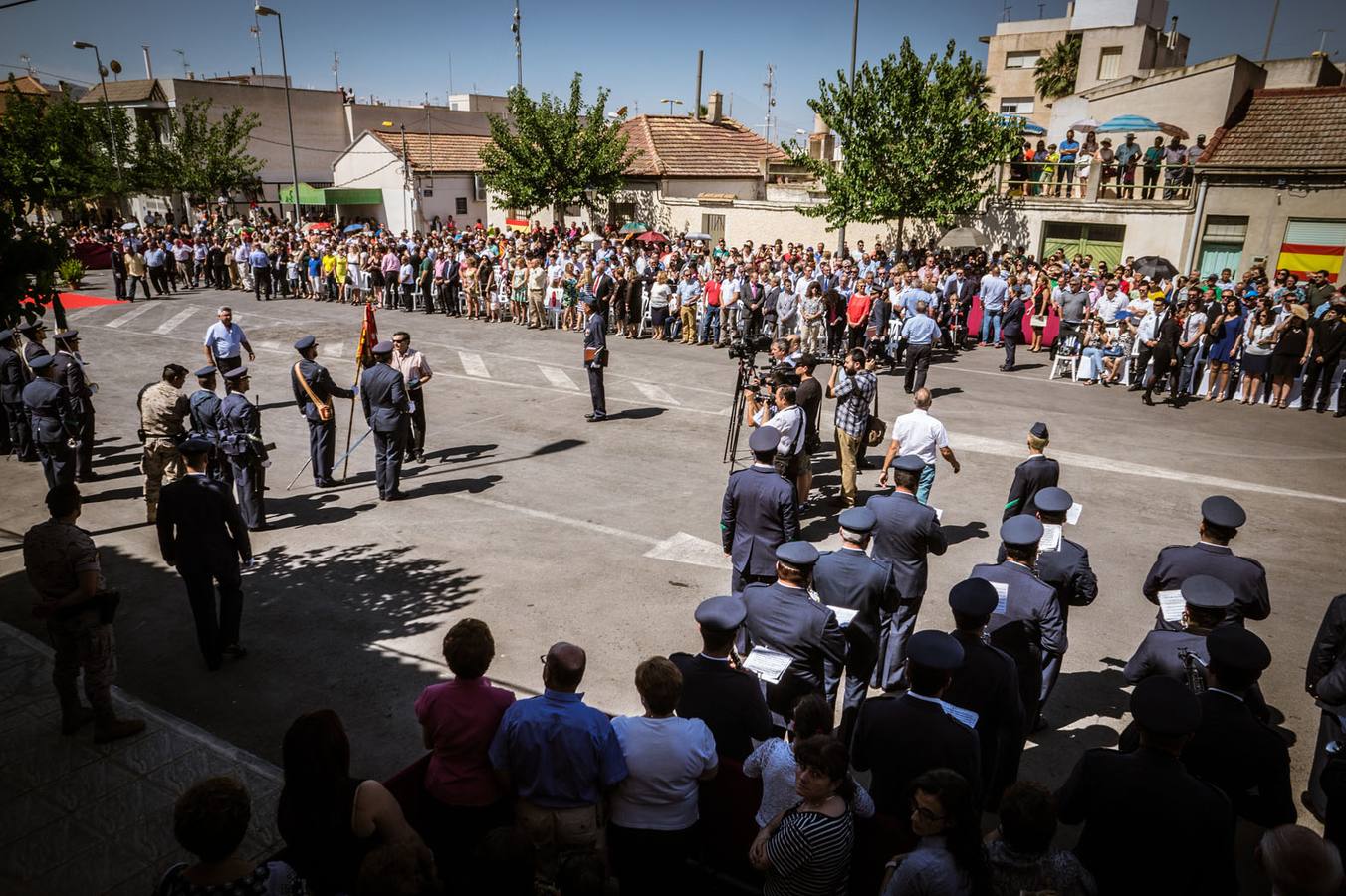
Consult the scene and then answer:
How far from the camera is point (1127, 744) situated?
4336mm

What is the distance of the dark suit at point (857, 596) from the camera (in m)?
5.33

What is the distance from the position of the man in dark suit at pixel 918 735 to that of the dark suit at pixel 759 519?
2512 mm

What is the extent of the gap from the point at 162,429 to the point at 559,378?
326 inches

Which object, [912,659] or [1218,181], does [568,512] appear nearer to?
[912,659]

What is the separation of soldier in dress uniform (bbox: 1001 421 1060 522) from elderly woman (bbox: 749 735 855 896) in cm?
447

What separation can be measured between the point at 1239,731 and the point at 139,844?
592cm

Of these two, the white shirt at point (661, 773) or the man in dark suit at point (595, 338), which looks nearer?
the white shirt at point (661, 773)

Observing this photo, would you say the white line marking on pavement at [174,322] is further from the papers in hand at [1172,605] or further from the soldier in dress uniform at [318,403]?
the papers in hand at [1172,605]

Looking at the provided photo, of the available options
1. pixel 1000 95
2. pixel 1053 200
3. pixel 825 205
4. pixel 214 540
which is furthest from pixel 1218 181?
pixel 1000 95

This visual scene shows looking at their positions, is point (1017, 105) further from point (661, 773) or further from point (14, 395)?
point (661, 773)

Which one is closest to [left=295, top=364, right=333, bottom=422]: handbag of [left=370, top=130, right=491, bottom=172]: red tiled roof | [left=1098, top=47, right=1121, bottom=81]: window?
[left=370, top=130, right=491, bottom=172]: red tiled roof

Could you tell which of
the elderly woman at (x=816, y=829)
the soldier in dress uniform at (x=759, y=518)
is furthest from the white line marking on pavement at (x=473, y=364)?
the elderly woman at (x=816, y=829)

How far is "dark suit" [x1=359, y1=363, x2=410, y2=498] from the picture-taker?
10.1 metres

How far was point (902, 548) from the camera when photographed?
20.6 feet
